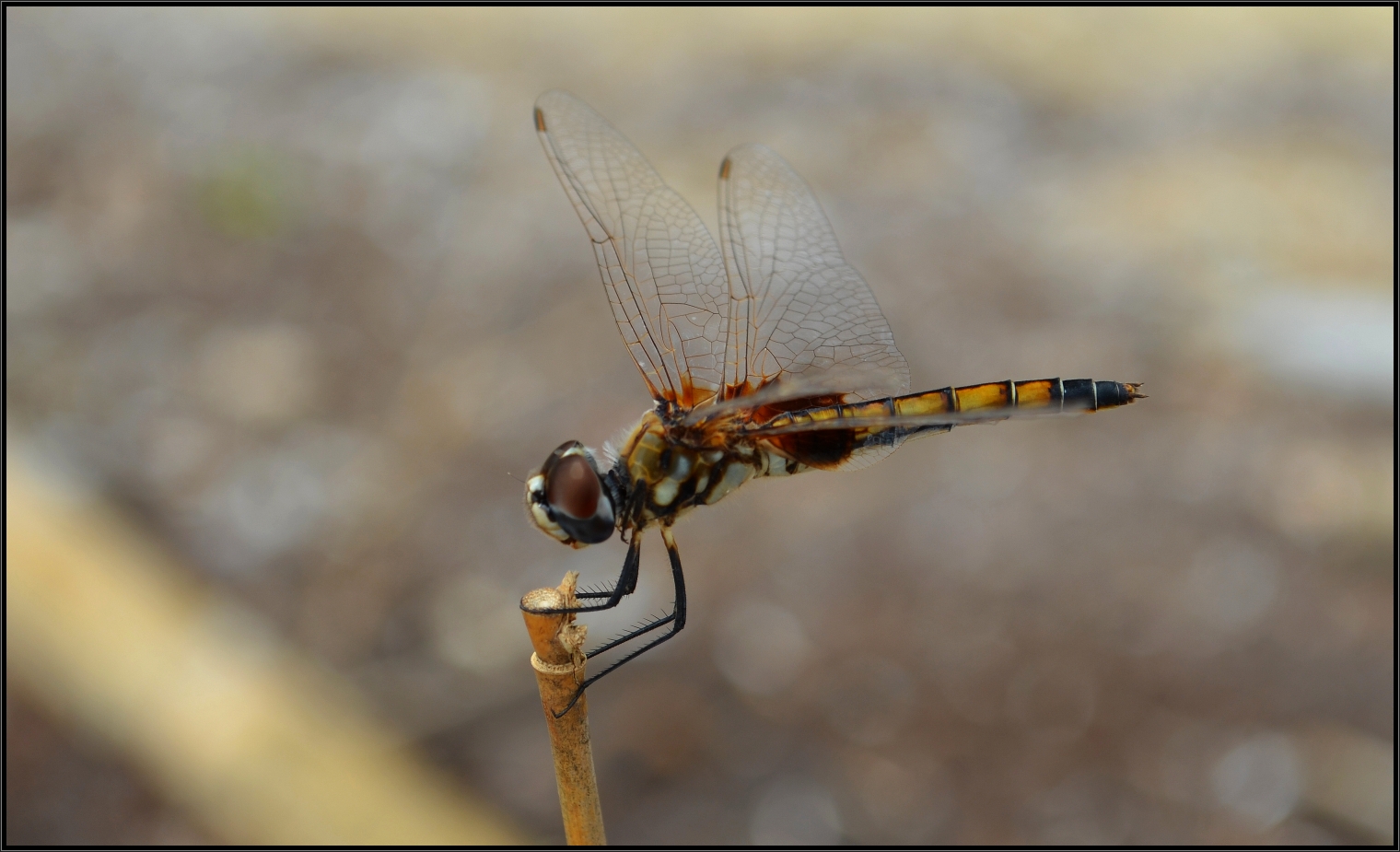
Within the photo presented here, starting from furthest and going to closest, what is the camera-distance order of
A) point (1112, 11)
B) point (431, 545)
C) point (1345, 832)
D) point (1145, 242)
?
1. point (1112, 11)
2. point (1145, 242)
3. point (431, 545)
4. point (1345, 832)

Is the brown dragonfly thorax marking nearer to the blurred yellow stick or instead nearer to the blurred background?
the blurred background

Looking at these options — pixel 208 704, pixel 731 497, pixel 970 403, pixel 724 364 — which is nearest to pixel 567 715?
pixel 731 497

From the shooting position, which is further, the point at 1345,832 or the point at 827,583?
the point at 827,583

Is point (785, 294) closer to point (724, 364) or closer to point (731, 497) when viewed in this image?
point (724, 364)

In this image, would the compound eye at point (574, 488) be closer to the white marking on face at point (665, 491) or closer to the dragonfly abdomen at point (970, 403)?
the white marking on face at point (665, 491)

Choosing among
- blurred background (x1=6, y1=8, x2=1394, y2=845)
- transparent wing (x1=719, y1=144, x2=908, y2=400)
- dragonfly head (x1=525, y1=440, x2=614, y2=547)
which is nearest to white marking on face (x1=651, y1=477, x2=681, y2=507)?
dragonfly head (x1=525, y1=440, x2=614, y2=547)

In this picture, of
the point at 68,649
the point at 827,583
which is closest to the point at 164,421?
the point at 68,649

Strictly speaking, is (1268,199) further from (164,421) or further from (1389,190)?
(164,421)

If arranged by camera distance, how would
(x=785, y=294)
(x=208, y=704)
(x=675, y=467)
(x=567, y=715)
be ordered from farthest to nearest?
(x=208, y=704), (x=785, y=294), (x=675, y=467), (x=567, y=715)
